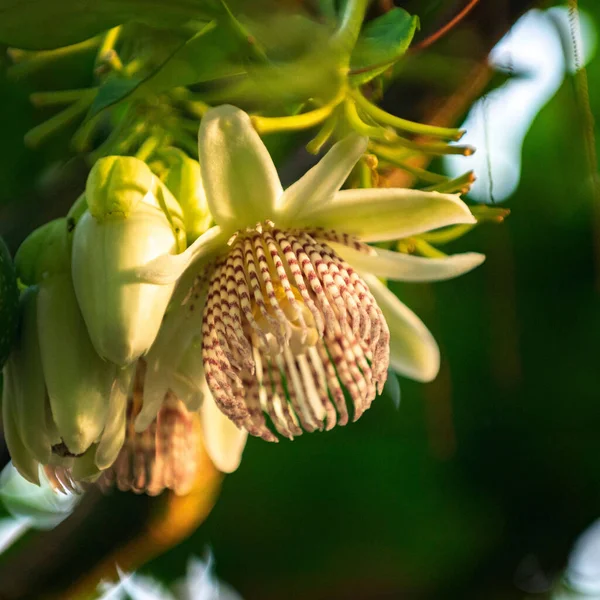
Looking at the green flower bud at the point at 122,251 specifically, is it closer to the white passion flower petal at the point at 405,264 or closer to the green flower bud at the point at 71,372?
the green flower bud at the point at 71,372

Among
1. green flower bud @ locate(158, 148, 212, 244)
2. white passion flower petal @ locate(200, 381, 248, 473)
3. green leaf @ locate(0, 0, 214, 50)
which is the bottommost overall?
white passion flower petal @ locate(200, 381, 248, 473)

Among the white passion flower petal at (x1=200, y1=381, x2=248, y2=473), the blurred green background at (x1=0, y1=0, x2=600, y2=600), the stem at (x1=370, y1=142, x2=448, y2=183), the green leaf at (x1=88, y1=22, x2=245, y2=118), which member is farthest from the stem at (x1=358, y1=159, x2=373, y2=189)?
the blurred green background at (x1=0, y1=0, x2=600, y2=600)

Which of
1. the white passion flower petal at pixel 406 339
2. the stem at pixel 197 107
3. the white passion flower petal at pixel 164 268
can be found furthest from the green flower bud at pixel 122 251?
the white passion flower petal at pixel 406 339

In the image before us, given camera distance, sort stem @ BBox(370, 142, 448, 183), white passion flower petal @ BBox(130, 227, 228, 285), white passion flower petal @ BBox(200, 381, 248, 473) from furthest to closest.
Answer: white passion flower petal @ BBox(200, 381, 248, 473), stem @ BBox(370, 142, 448, 183), white passion flower petal @ BBox(130, 227, 228, 285)

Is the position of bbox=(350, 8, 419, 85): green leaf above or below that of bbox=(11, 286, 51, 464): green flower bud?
above

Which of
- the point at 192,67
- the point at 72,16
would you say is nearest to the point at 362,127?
the point at 192,67

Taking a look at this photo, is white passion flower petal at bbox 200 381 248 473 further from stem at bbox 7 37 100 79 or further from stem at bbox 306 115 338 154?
stem at bbox 7 37 100 79
